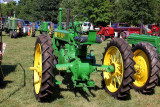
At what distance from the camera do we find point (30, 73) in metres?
6.48

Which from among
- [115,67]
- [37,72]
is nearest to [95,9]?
[115,67]

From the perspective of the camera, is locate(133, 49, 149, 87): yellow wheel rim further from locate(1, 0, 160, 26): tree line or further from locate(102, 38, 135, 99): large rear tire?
locate(1, 0, 160, 26): tree line

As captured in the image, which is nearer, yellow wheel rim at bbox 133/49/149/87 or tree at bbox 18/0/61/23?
yellow wheel rim at bbox 133/49/149/87

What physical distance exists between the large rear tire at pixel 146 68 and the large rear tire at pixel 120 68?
707mm

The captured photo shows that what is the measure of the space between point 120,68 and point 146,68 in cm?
87

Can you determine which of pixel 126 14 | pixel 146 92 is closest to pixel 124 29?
pixel 126 14

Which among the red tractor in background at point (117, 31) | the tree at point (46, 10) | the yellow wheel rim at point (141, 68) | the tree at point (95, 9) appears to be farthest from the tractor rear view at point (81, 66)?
the tree at point (46, 10)

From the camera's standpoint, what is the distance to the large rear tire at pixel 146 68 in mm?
4711

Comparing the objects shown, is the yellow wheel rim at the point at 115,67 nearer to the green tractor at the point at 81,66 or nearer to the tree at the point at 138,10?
the green tractor at the point at 81,66

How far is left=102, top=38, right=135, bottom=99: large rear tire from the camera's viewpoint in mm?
4113

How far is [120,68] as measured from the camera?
4.59 metres

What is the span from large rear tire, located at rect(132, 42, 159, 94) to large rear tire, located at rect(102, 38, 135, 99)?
707mm

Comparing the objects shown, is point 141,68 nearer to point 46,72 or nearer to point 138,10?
point 46,72

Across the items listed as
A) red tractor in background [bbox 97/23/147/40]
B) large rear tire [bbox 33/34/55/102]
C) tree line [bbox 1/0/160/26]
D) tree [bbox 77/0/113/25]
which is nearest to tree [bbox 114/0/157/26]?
tree line [bbox 1/0/160/26]
